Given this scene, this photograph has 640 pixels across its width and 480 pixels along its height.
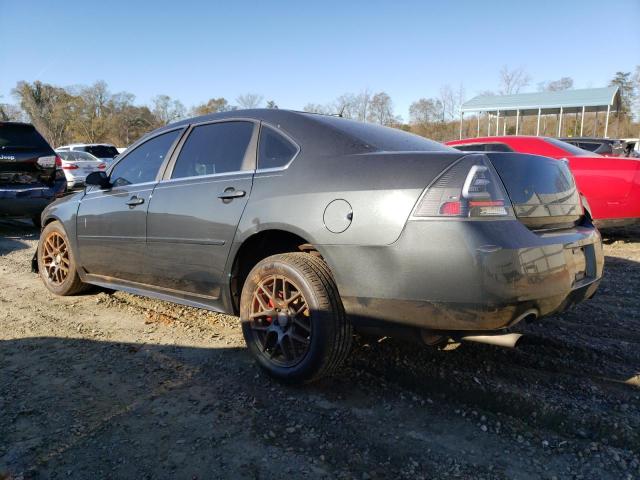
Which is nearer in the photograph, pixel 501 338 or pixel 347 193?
pixel 501 338

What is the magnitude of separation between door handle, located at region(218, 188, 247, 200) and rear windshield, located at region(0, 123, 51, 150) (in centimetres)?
648

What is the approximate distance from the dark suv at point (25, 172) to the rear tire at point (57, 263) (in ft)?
11.3

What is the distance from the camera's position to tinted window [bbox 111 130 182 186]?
12.2ft

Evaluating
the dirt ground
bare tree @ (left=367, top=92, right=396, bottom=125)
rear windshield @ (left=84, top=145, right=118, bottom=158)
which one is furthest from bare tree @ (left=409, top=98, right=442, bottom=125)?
the dirt ground

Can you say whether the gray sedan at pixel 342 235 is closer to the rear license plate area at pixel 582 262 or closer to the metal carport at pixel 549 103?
the rear license plate area at pixel 582 262

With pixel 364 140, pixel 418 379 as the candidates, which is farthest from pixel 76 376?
pixel 364 140

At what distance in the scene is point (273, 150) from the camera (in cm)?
296

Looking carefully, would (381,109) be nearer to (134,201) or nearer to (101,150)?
(101,150)

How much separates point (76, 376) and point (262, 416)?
1.27 meters

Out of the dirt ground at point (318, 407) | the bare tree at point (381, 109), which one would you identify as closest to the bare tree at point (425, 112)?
the bare tree at point (381, 109)

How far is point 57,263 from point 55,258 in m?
0.06

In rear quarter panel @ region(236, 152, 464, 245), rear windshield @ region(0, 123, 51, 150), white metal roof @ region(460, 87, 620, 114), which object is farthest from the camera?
white metal roof @ region(460, 87, 620, 114)

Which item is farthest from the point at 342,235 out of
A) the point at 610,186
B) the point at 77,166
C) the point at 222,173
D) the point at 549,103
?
the point at 549,103

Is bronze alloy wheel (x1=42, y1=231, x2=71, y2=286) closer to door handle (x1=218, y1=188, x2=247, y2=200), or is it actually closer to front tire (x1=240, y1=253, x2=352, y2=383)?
door handle (x1=218, y1=188, x2=247, y2=200)
